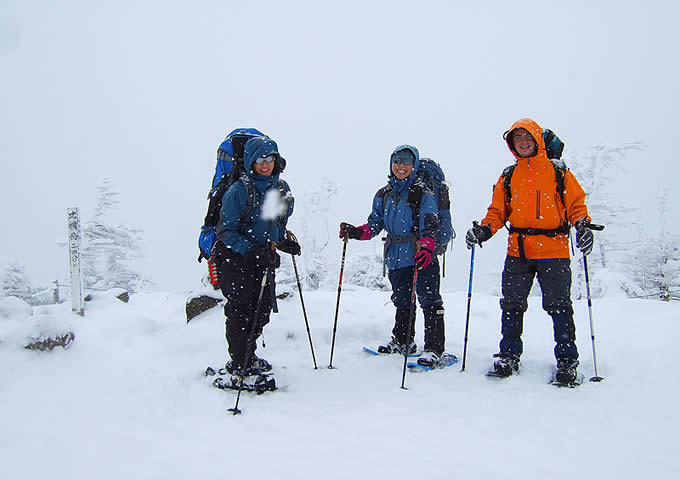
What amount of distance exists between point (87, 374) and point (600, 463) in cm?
449

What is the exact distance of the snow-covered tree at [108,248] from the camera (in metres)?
21.1

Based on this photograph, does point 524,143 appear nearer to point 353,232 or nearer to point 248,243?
point 353,232

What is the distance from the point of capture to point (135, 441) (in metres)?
2.79

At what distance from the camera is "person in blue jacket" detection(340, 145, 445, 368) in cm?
482

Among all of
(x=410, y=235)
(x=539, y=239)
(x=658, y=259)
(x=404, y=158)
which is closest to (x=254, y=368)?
(x=410, y=235)

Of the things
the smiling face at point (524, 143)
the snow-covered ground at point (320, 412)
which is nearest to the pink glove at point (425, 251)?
the snow-covered ground at point (320, 412)

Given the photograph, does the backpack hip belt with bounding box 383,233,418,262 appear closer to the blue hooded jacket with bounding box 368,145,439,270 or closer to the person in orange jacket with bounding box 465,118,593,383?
the blue hooded jacket with bounding box 368,145,439,270

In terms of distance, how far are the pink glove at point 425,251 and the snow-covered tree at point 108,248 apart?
20203 millimetres

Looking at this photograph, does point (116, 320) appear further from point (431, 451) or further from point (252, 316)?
point (431, 451)

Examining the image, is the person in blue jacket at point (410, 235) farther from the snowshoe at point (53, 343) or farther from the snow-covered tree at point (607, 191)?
the snow-covered tree at point (607, 191)

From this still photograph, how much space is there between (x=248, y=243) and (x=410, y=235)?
78.0 inches

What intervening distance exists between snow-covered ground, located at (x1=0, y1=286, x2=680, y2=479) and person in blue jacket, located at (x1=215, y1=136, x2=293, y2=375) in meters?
A: 0.62

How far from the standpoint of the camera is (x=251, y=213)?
4.23 meters

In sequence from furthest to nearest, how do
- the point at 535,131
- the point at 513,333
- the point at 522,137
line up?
the point at 513,333, the point at 522,137, the point at 535,131
